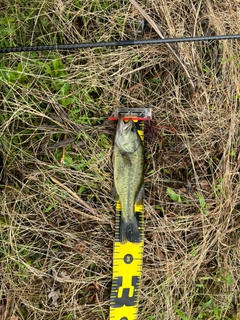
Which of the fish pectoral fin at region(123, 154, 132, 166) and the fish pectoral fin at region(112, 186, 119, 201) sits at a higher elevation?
the fish pectoral fin at region(123, 154, 132, 166)

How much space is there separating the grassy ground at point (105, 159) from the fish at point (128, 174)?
0.38ft

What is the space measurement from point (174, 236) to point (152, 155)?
746 millimetres

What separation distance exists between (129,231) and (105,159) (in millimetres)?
650

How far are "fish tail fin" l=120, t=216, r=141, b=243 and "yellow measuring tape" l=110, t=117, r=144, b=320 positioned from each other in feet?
0.10

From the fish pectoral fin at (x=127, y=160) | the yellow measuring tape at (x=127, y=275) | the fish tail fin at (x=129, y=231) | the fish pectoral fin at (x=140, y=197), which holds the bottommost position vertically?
the yellow measuring tape at (x=127, y=275)

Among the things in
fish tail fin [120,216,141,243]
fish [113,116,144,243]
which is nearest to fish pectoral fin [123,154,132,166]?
fish [113,116,144,243]

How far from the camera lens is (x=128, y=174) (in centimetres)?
263

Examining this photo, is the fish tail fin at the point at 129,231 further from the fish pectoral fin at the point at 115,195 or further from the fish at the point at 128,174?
the fish pectoral fin at the point at 115,195

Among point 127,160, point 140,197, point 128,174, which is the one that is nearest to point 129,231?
point 140,197

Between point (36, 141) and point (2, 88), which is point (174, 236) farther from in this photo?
point (2, 88)

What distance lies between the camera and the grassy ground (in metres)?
2.67

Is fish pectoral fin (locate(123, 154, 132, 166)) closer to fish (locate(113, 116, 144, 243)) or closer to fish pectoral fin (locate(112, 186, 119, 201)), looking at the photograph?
fish (locate(113, 116, 144, 243))

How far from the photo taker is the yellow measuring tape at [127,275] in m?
2.75

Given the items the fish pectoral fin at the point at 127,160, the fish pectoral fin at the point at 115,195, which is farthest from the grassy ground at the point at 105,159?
the fish pectoral fin at the point at 127,160
